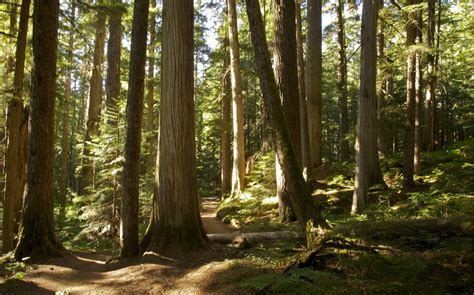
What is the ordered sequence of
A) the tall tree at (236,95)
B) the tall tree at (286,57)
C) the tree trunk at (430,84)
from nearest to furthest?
the tall tree at (286,57) < the tree trunk at (430,84) < the tall tree at (236,95)

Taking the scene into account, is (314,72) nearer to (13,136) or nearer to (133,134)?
(133,134)

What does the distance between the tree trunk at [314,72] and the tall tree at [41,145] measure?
33.5ft

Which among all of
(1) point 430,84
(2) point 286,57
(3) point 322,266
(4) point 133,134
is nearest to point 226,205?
(2) point 286,57

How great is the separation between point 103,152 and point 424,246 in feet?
28.3

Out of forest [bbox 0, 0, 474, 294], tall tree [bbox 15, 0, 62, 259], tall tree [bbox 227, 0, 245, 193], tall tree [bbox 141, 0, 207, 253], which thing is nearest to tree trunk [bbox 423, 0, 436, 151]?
forest [bbox 0, 0, 474, 294]

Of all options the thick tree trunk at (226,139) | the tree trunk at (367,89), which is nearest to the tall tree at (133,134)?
the tree trunk at (367,89)

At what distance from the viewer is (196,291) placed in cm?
534

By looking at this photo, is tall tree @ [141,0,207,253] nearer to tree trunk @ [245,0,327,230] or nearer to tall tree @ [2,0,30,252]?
tree trunk @ [245,0,327,230]

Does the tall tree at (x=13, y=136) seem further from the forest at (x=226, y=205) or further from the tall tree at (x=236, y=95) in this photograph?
the tall tree at (x=236, y=95)

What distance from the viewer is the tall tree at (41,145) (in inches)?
316

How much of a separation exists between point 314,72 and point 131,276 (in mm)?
11843

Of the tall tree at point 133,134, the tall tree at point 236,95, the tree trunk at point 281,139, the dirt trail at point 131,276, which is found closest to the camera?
the tree trunk at point 281,139

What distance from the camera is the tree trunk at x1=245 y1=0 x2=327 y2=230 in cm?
551

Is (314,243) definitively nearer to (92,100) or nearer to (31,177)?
(31,177)
